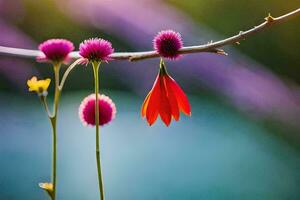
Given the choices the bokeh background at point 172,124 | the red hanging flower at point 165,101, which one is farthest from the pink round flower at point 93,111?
the bokeh background at point 172,124

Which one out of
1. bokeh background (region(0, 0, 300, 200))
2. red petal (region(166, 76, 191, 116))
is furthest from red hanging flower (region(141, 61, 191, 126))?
bokeh background (region(0, 0, 300, 200))

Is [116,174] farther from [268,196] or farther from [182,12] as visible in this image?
[182,12]

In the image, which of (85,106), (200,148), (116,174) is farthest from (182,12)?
(85,106)

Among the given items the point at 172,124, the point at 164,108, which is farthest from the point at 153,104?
the point at 172,124

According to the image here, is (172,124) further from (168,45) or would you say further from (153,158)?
(168,45)

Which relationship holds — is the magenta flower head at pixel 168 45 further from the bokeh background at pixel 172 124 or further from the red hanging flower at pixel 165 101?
the bokeh background at pixel 172 124
